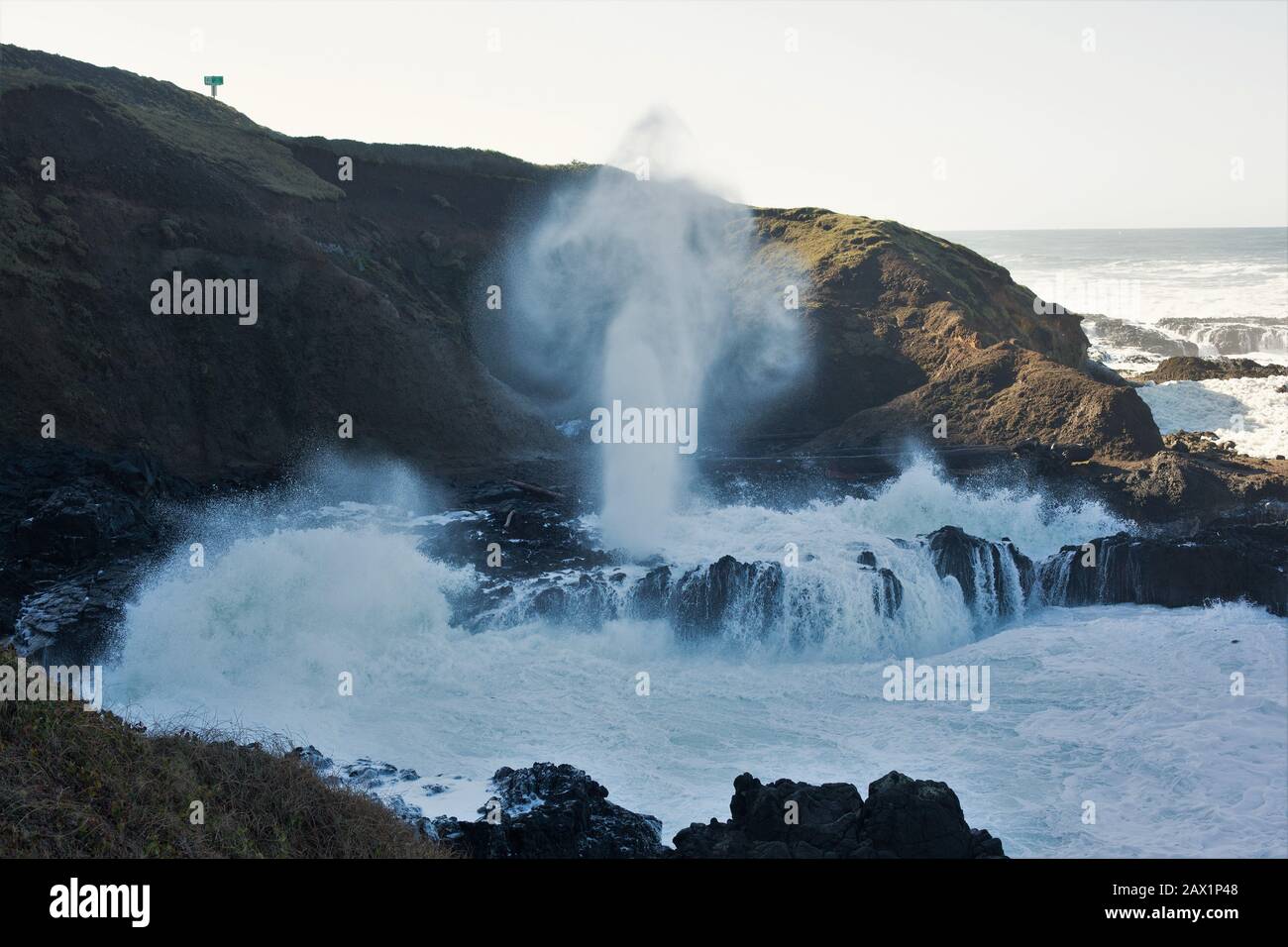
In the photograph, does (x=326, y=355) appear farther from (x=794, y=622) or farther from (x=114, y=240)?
(x=794, y=622)

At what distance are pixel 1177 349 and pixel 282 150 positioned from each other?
4798cm

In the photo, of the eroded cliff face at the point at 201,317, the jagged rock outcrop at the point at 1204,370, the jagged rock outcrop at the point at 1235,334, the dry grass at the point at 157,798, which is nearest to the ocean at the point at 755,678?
the dry grass at the point at 157,798

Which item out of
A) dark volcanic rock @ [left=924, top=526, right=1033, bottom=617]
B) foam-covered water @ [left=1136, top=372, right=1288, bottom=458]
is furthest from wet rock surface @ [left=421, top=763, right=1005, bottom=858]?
foam-covered water @ [left=1136, top=372, right=1288, bottom=458]

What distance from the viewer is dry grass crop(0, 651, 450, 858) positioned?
9.59 metres

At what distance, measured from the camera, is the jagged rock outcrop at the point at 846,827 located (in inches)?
507

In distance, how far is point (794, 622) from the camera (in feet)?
77.5

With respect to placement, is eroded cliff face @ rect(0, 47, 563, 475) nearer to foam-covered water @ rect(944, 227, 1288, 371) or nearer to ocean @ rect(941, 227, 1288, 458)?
ocean @ rect(941, 227, 1288, 458)

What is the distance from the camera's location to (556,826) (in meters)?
14.3

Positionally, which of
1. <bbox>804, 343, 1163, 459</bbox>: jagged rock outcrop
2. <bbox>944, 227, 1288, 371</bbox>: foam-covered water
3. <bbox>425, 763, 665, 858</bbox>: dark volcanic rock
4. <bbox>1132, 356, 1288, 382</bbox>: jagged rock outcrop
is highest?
<bbox>944, 227, 1288, 371</bbox>: foam-covered water

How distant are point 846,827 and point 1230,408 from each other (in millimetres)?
34984

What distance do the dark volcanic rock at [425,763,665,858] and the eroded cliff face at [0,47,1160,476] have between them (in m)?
17.9

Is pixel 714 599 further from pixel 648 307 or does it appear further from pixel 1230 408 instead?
→ pixel 1230 408

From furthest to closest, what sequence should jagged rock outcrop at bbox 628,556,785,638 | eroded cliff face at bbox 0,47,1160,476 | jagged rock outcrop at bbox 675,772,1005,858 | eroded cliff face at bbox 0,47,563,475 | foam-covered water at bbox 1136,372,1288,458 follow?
foam-covered water at bbox 1136,372,1288,458 < eroded cliff face at bbox 0,47,1160,476 < eroded cliff face at bbox 0,47,563,475 < jagged rock outcrop at bbox 628,556,785,638 < jagged rock outcrop at bbox 675,772,1005,858

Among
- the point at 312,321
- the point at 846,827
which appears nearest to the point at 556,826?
the point at 846,827
